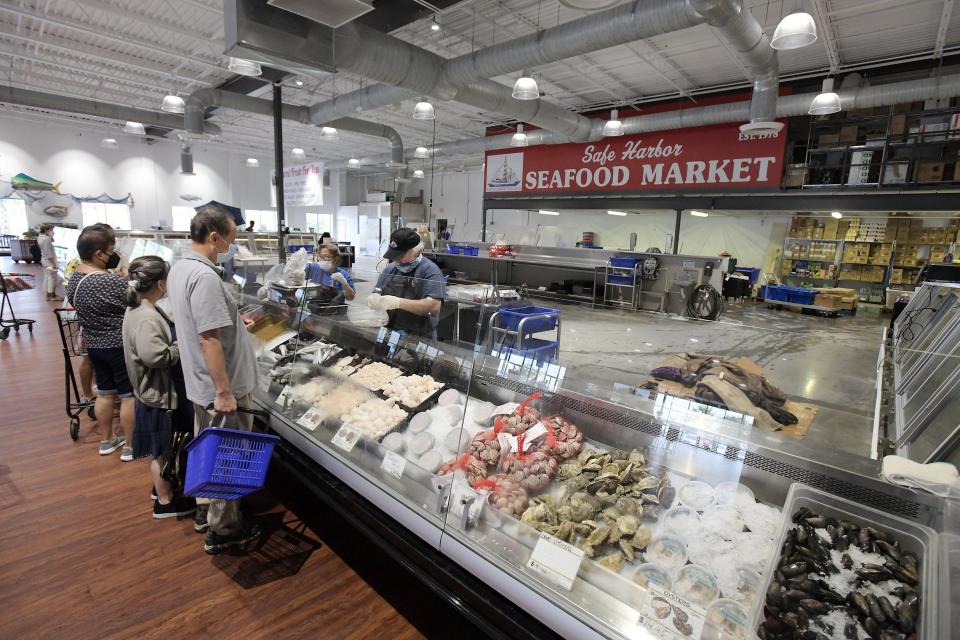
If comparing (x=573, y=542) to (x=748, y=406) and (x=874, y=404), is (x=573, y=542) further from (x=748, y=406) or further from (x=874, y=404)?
(x=874, y=404)

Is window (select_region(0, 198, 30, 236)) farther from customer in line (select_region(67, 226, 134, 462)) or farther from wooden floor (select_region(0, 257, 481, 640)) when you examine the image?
wooden floor (select_region(0, 257, 481, 640))

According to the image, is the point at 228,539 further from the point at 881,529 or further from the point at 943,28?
the point at 943,28

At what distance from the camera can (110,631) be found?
6.53 ft

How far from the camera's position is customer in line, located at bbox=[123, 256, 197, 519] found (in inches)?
104

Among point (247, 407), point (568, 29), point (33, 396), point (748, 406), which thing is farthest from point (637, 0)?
point (33, 396)

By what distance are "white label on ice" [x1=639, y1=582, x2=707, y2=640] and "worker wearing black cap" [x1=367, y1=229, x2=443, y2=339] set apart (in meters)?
1.69

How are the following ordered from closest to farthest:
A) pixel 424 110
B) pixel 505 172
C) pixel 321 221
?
pixel 424 110 → pixel 505 172 → pixel 321 221

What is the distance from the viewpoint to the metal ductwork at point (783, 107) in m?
7.84

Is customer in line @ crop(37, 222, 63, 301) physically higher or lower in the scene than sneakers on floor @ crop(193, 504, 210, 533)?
higher

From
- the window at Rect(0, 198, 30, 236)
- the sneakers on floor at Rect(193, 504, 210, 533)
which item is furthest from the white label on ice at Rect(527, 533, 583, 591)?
the window at Rect(0, 198, 30, 236)

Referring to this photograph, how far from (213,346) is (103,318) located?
1527 mm

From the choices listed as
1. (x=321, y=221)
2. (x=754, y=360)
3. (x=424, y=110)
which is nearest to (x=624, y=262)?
(x=424, y=110)

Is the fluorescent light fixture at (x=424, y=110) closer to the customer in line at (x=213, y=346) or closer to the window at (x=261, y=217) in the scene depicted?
the customer in line at (x=213, y=346)

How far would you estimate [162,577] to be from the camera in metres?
2.30
